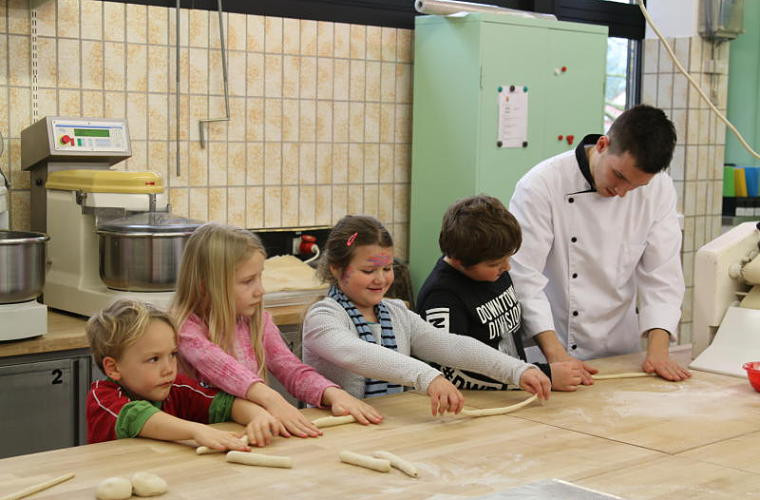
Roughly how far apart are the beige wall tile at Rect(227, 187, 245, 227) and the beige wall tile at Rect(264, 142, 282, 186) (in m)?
0.14

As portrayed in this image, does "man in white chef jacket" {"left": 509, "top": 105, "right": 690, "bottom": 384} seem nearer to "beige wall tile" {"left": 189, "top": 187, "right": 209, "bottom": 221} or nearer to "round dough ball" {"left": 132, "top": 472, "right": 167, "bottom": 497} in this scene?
"round dough ball" {"left": 132, "top": 472, "right": 167, "bottom": 497}

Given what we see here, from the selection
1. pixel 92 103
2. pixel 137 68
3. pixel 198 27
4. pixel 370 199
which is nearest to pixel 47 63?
pixel 92 103

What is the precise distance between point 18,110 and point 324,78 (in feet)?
4.38

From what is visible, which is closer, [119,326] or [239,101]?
[119,326]

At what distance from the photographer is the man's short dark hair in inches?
101

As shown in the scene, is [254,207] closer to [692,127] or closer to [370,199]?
[370,199]

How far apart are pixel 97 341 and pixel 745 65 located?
465cm

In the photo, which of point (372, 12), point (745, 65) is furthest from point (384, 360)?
point (745, 65)

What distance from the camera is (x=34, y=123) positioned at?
3.49m

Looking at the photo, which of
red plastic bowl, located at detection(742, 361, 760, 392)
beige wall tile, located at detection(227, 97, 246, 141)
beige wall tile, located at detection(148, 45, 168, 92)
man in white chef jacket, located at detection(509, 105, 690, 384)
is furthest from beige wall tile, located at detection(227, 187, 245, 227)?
red plastic bowl, located at detection(742, 361, 760, 392)

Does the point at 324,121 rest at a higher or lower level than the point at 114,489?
higher

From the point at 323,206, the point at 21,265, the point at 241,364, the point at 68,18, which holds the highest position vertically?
the point at 68,18

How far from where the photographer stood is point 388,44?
4570mm

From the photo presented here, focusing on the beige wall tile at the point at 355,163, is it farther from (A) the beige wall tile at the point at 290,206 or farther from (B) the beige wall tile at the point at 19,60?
(B) the beige wall tile at the point at 19,60
